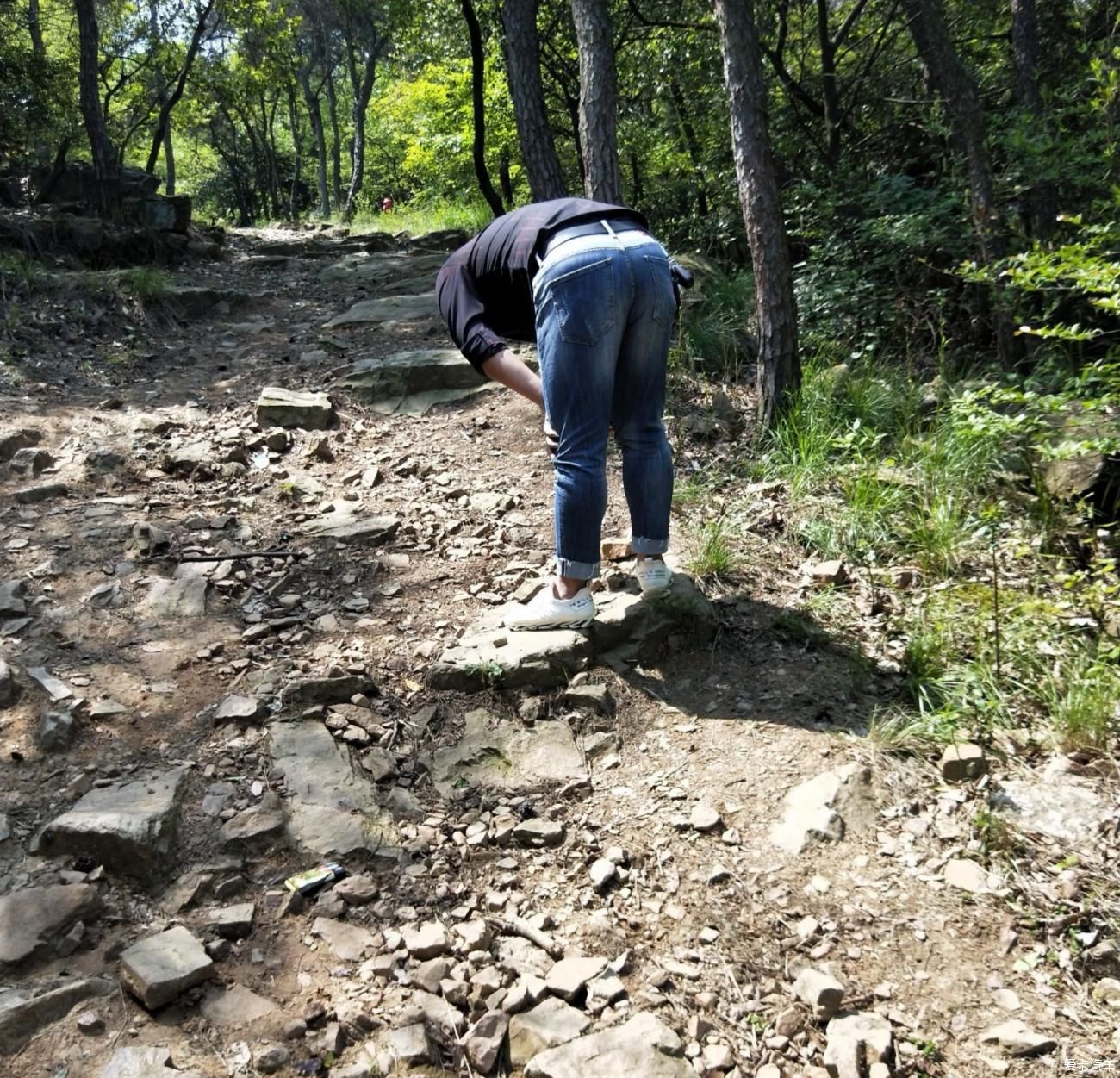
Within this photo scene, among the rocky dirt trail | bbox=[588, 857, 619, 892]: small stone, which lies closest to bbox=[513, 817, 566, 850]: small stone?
the rocky dirt trail

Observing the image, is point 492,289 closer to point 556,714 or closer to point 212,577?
point 556,714

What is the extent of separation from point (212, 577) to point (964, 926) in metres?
2.94

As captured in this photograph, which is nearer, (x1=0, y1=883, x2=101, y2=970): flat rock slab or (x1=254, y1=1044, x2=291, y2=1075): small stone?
(x1=254, y1=1044, x2=291, y2=1075): small stone

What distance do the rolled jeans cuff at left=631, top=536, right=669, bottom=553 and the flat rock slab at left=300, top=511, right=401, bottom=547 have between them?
4.50 feet

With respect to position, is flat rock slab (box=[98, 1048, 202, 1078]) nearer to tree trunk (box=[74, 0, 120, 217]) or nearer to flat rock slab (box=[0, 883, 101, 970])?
flat rock slab (box=[0, 883, 101, 970])

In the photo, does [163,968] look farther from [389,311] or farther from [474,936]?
[389,311]

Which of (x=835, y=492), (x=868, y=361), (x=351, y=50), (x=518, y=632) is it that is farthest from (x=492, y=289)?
(x=351, y=50)

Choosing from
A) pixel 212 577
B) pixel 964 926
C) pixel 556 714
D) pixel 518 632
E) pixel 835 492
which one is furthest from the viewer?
pixel 835 492

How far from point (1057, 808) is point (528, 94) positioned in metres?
6.66

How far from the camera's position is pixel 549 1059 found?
1.83 m

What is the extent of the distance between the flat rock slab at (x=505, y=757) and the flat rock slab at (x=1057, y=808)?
120cm

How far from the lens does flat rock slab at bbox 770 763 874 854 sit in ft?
8.16

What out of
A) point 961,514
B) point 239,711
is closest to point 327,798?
point 239,711

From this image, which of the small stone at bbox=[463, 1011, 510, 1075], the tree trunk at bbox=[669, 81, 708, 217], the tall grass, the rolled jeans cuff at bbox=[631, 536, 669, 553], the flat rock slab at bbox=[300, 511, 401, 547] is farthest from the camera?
the tall grass
